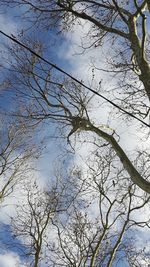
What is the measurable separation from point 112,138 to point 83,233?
7.62 metres

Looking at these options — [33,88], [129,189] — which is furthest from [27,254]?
[33,88]

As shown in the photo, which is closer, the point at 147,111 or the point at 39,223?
the point at 147,111

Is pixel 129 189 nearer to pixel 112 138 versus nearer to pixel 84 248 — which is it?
pixel 84 248

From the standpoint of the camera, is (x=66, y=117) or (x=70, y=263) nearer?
(x=66, y=117)

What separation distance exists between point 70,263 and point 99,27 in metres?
8.12

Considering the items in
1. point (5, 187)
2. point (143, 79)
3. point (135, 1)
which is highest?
point (5, 187)

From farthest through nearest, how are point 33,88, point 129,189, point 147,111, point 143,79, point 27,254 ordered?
1. point 27,254
2. point 129,189
3. point 33,88
4. point 147,111
5. point 143,79

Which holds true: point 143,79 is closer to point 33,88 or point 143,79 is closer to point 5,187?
point 33,88

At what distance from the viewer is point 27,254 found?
13227 mm

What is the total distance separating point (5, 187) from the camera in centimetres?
1218

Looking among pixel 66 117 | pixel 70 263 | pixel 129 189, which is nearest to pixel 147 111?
pixel 66 117

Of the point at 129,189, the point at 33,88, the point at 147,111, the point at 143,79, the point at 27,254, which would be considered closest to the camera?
the point at 143,79

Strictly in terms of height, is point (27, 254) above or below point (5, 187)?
below

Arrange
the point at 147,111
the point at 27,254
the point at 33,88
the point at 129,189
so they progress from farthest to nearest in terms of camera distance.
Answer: the point at 27,254, the point at 129,189, the point at 33,88, the point at 147,111
